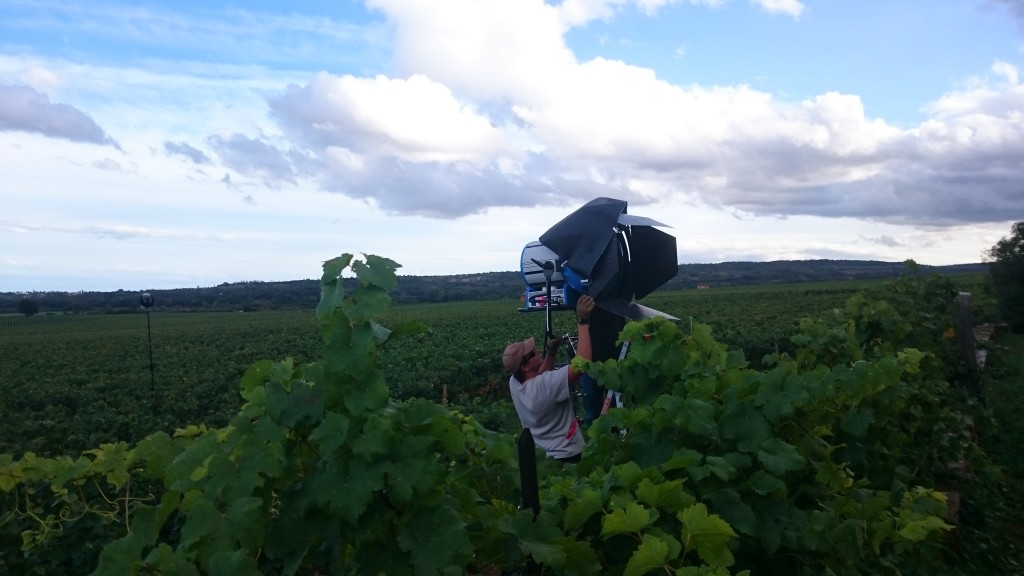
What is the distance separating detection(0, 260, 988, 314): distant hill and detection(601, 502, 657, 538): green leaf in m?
51.8

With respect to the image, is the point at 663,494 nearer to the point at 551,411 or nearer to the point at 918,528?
the point at 918,528

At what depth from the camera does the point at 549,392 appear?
4.27 m

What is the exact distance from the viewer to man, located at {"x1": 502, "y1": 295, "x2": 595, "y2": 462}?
4195mm

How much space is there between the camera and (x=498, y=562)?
5.85 ft

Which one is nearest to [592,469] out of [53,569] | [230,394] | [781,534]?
[781,534]

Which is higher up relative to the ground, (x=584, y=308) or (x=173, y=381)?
(x=584, y=308)

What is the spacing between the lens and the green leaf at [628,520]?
5.76ft

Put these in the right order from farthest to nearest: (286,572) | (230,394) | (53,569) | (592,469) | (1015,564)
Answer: (230,394)
(1015,564)
(53,569)
(592,469)
(286,572)

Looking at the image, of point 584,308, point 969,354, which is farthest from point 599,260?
point 969,354

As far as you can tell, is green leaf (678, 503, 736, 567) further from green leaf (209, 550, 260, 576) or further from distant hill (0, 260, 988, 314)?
distant hill (0, 260, 988, 314)

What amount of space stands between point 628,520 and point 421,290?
65.7 metres

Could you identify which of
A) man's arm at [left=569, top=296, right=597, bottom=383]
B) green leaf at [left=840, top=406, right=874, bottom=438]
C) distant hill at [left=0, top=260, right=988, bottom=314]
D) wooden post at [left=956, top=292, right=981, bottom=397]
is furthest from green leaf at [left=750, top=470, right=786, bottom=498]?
distant hill at [left=0, top=260, right=988, bottom=314]

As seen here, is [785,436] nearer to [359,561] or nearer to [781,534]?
[781,534]

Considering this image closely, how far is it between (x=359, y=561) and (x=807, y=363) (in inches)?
171
